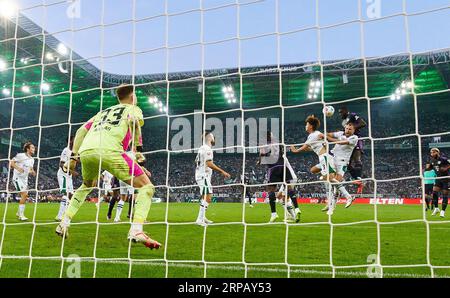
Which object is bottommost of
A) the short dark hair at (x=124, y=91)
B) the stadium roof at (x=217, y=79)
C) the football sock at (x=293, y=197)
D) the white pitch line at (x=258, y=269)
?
the white pitch line at (x=258, y=269)

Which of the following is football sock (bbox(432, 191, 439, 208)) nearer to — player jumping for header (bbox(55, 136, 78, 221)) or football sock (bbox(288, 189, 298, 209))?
football sock (bbox(288, 189, 298, 209))

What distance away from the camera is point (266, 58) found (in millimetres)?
4652

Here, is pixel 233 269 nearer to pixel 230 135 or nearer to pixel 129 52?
pixel 129 52

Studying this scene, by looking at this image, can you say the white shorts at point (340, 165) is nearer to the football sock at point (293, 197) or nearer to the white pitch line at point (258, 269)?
the football sock at point (293, 197)

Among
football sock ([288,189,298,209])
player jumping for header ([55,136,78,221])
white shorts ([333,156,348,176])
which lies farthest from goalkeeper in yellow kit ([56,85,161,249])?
white shorts ([333,156,348,176])

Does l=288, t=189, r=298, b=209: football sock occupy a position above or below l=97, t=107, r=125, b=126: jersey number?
below

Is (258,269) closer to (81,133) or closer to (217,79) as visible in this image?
(81,133)

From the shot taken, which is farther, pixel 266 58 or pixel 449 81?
pixel 449 81

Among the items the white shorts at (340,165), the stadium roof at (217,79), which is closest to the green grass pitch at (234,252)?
the white shorts at (340,165)

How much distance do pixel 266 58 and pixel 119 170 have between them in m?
2.04

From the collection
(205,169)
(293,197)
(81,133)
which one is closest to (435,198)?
(293,197)

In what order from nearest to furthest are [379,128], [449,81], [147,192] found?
[147,192], [449,81], [379,128]
